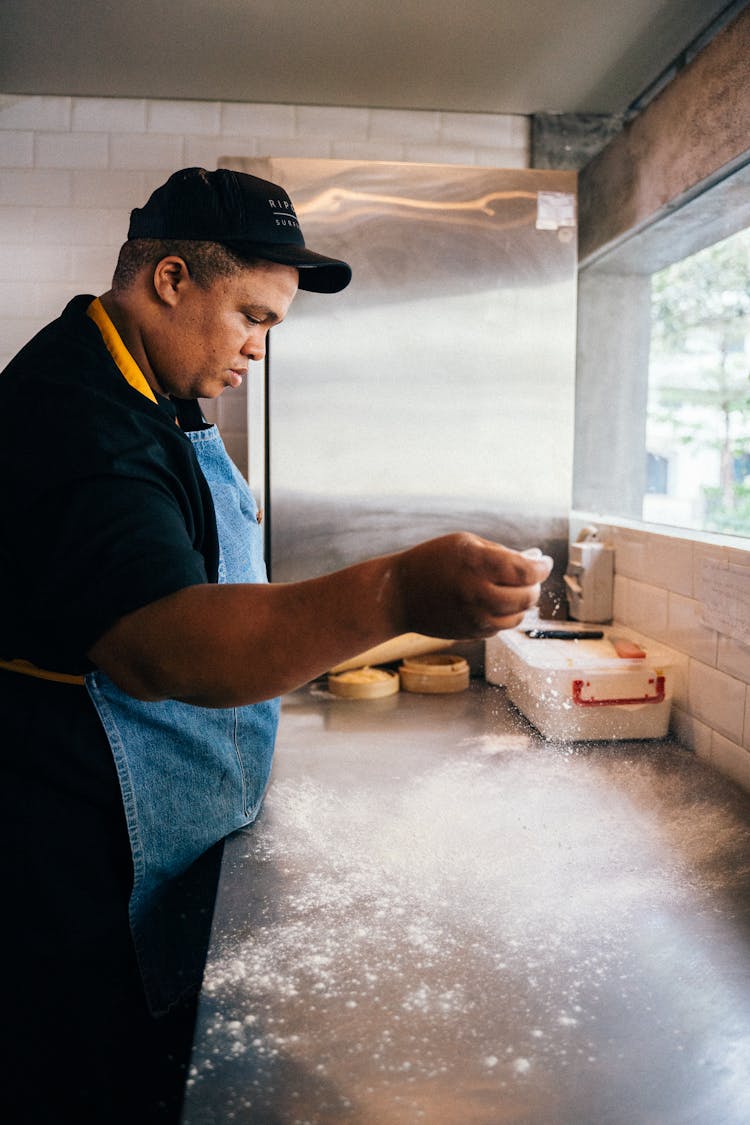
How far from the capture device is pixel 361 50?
2139 millimetres

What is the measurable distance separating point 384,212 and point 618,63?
773 mm

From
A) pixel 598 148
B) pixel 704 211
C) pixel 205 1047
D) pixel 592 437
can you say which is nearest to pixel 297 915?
pixel 205 1047

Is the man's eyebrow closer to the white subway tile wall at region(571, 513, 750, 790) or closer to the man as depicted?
the man

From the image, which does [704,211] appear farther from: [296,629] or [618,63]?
[296,629]

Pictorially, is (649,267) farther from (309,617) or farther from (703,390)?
(309,617)

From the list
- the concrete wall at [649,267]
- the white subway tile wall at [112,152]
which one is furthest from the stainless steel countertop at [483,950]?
the white subway tile wall at [112,152]

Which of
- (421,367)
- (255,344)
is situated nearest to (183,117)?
(421,367)

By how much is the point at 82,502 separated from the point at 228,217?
0.41m

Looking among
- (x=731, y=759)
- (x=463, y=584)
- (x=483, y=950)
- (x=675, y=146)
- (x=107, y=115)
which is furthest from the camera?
(x=107, y=115)

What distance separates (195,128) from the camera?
8.16 ft

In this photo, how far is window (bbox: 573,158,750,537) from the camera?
1682mm

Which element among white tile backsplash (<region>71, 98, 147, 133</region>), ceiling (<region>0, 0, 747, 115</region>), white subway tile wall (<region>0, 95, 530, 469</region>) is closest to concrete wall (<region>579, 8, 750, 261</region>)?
ceiling (<region>0, 0, 747, 115</region>)

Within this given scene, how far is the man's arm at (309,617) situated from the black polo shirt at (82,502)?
3 centimetres

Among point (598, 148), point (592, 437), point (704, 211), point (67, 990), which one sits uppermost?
point (598, 148)
